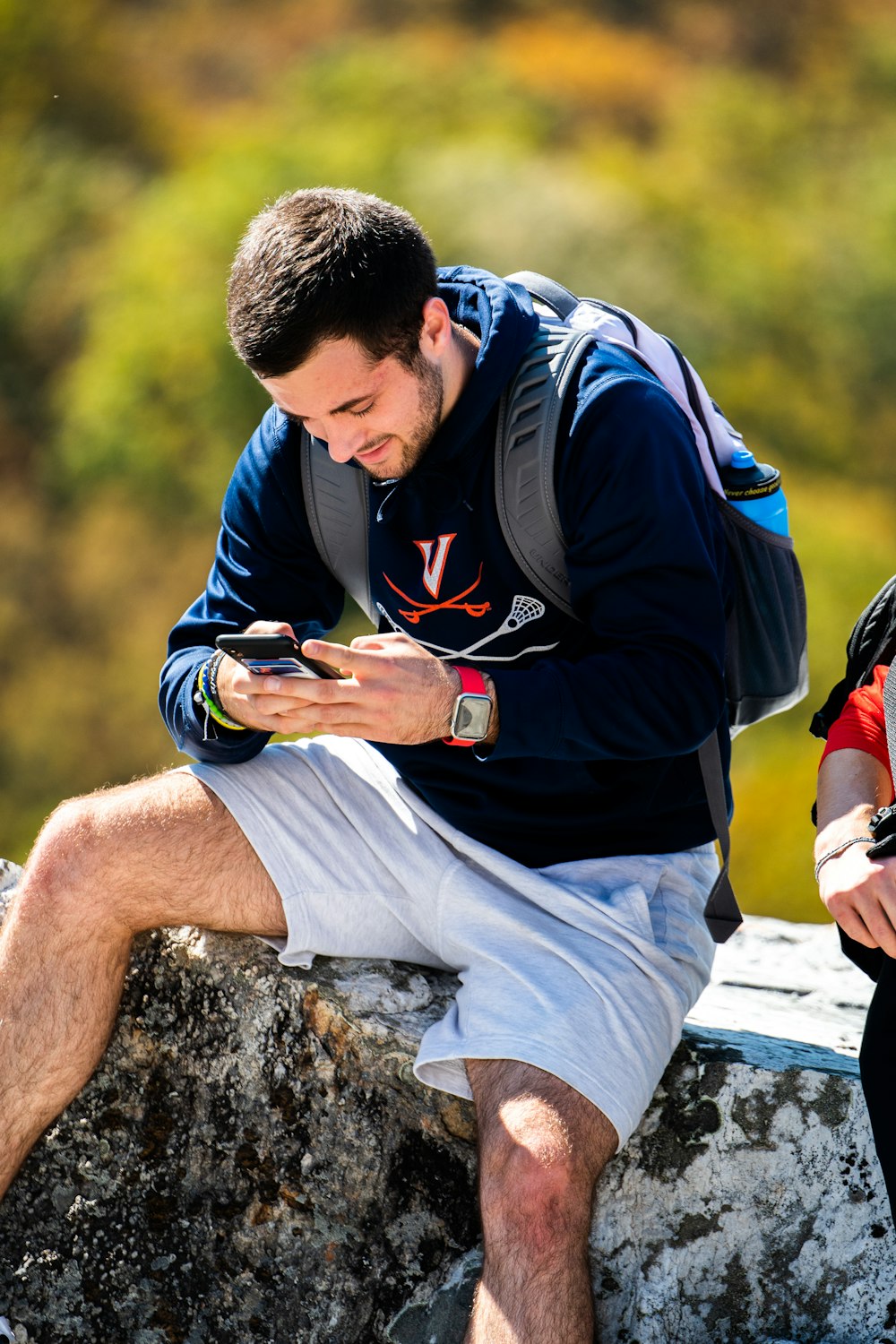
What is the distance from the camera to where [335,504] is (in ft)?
7.54

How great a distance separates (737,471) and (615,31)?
13154 millimetres

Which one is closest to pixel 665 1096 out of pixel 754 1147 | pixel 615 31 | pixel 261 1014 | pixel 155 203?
pixel 754 1147

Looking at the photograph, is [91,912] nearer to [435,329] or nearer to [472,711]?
[472,711]

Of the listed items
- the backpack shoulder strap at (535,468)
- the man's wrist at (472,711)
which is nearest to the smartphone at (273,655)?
the man's wrist at (472,711)

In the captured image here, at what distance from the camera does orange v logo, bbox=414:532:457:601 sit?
220 cm

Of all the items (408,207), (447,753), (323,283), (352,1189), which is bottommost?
(408,207)

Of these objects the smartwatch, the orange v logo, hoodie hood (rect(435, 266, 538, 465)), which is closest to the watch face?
the smartwatch

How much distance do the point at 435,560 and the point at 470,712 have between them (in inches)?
13.2

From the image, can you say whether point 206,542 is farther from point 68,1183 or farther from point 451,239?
point 68,1183

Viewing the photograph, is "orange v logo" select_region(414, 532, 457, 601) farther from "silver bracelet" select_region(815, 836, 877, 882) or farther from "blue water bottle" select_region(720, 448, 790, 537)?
"silver bracelet" select_region(815, 836, 877, 882)

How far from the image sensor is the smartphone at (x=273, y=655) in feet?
6.42

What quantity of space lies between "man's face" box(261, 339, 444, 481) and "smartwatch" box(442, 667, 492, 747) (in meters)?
0.40

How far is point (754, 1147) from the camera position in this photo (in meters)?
2.06

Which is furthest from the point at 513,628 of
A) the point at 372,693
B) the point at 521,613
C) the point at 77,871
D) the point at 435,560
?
the point at 77,871
